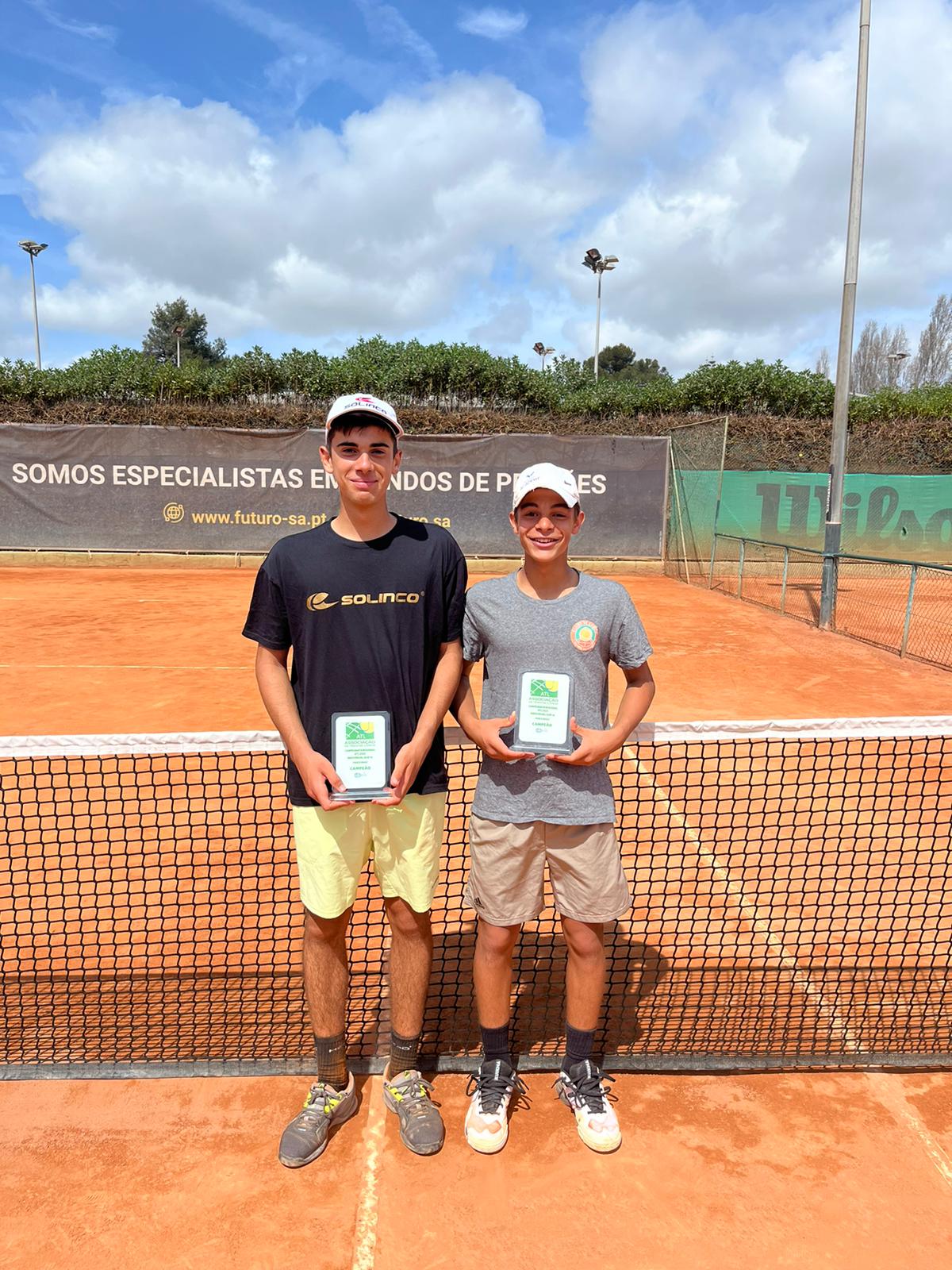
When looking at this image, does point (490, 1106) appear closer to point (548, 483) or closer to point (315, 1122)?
point (315, 1122)

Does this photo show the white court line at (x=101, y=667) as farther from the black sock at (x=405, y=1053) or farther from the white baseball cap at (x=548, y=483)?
the white baseball cap at (x=548, y=483)

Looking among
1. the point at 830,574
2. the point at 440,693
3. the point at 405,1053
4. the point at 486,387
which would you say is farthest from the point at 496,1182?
the point at 486,387

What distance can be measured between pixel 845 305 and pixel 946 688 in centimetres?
518

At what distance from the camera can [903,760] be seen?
5695mm

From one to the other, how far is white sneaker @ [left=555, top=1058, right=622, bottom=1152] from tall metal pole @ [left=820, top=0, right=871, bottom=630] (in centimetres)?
888

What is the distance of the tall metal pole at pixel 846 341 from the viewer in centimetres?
966

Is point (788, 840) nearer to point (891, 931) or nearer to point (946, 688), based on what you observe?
point (891, 931)

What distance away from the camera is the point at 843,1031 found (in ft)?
9.26

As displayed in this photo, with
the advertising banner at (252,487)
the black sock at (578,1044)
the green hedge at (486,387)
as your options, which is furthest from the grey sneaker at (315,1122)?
the green hedge at (486,387)

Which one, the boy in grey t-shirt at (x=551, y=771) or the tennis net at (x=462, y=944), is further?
the tennis net at (x=462, y=944)

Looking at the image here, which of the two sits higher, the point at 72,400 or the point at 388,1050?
the point at 72,400

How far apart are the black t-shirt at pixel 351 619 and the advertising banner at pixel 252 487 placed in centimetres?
1322

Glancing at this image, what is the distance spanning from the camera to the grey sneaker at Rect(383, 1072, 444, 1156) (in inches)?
89.7

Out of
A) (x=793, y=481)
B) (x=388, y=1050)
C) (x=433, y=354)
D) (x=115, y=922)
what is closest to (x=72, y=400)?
(x=433, y=354)
